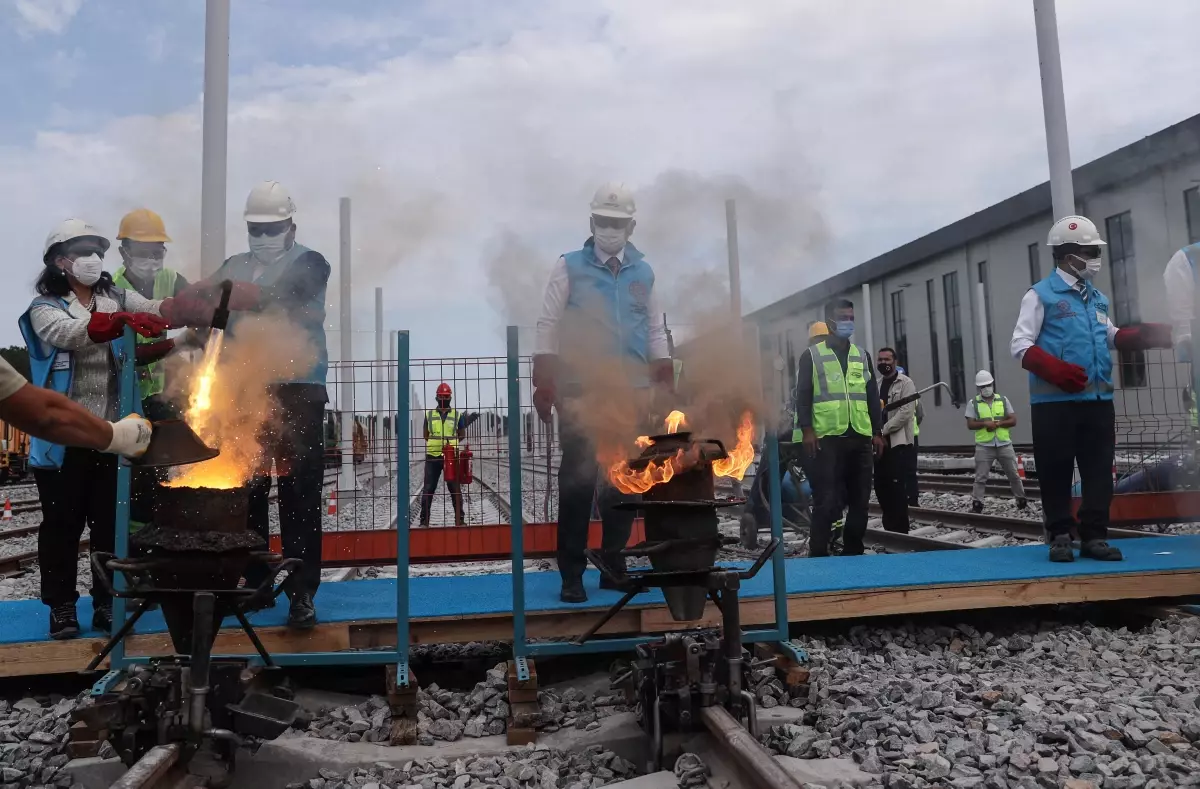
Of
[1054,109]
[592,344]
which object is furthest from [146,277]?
[1054,109]

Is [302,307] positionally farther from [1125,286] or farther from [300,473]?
[1125,286]

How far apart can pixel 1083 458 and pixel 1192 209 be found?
5188 millimetres

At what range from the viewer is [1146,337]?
602 centimetres

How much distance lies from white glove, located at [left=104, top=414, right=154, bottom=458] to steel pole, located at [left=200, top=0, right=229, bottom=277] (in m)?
3.59

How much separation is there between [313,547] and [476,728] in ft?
4.04

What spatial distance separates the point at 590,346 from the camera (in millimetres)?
4848

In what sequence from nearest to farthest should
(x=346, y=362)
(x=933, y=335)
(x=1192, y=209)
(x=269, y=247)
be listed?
(x=269, y=247) → (x=346, y=362) → (x=1192, y=209) → (x=933, y=335)

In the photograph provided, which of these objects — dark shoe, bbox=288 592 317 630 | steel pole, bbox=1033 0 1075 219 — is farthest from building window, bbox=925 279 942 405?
dark shoe, bbox=288 592 317 630

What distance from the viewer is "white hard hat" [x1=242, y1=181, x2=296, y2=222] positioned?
453 cm

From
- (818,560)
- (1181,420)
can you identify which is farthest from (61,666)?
(1181,420)

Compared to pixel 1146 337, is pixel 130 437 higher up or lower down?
lower down

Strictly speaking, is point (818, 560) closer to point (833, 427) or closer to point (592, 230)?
point (833, 427)

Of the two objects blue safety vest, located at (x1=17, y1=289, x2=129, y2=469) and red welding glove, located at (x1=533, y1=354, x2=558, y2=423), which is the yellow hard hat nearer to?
blue safety vest, located at (x1=17, y1=289, x2=129, y2=469)

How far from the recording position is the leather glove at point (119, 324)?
414 cm
